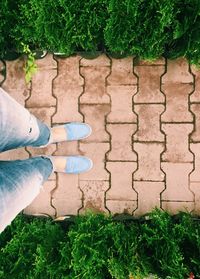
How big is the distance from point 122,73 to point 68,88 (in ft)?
1.34

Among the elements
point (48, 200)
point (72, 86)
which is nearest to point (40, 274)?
point (48, 200)

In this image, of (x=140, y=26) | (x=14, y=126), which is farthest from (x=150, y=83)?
(x=14, y=126)

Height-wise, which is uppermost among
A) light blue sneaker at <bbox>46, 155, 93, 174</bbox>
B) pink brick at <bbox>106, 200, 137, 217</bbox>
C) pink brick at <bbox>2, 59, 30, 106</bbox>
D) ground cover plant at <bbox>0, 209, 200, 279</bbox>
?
pink brick at <bbox>2, 59, 30, 106</bbox>

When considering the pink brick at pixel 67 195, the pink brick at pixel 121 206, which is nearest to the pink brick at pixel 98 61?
the pink brick at pixel 67 195

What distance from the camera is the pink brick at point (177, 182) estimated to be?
303 centimetres

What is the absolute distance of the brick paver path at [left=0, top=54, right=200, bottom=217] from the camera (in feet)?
9.93

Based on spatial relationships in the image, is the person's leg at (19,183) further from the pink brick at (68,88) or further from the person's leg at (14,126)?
the pink brick at (68,88)

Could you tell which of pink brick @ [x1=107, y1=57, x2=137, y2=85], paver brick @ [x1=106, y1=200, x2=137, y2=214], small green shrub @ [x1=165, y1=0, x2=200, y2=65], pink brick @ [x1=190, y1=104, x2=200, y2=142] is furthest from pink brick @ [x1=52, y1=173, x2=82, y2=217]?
small green shrub @ [x1=165, y1=0, x2=200, y2=65]

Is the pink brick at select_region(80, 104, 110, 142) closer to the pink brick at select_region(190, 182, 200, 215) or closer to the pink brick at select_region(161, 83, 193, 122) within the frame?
the pink brick at select_region(161, 83, 193, 122)

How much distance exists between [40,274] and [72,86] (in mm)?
1317

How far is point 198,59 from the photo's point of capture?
9.00 ft

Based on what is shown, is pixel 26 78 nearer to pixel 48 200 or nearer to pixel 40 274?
pixel 48 200

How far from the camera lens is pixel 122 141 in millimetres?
3074

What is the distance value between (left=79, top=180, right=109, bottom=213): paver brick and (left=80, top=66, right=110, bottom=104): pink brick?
59cm
